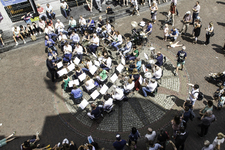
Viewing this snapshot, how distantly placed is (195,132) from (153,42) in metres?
8.54

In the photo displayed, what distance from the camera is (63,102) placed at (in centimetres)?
1164

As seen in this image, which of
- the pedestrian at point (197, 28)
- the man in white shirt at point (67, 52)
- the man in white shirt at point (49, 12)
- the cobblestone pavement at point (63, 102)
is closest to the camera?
the cobblestone pavement at point (63, 102)

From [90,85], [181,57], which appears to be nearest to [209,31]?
[181,57]

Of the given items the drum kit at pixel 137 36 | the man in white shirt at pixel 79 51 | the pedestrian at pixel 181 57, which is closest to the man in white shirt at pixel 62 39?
the man in white shirt at pixel 79 51

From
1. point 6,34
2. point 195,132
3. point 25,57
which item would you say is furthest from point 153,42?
point 6,34

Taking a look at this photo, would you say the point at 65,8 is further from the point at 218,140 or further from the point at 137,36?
the point at 218,140

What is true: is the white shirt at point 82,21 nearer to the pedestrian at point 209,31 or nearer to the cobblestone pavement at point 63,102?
the cobblestone pavement at point 63,102

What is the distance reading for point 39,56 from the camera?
15195 millimetres

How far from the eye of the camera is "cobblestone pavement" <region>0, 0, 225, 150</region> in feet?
32.3

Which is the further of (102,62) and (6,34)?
(6,34)

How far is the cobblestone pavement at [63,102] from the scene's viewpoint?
986 centimetres

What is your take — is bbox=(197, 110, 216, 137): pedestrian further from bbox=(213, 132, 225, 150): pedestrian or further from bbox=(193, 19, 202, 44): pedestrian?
bbox=(193, 19, 202, 44): pedestrian

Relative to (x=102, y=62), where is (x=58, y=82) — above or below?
below

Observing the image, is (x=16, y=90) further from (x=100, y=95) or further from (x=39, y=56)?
(x=100, y=95)
